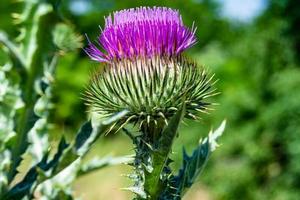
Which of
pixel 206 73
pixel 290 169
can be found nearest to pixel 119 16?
pixel 206 73

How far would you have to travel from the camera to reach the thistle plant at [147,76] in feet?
7.47

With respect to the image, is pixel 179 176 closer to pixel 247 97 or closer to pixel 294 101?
pixel 294 101

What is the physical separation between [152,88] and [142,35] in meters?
0.24

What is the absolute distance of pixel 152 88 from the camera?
2434 mm

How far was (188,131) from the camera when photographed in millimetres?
9789

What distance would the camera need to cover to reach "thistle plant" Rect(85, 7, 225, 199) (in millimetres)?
2277

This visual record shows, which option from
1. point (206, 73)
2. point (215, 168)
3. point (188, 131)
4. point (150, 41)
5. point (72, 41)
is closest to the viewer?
point (72, 41)

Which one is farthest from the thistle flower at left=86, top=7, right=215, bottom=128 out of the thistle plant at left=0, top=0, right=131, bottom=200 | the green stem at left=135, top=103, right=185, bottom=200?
the thistle plant at left=0, top=0, right=131, bottom=200

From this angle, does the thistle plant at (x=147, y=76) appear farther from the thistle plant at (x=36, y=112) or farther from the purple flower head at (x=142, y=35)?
the thistle plant at (x=36, y=112)

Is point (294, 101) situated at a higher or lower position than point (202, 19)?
lower

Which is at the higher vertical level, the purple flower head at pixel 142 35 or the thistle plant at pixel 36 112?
the purple flower head at pixel 142 35

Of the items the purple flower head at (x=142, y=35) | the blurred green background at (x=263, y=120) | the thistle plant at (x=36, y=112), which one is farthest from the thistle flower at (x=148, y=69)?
the blurred green background at (x=263, y=120)

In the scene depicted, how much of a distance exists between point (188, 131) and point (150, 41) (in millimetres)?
7531

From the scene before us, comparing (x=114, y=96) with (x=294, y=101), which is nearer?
(x=114, y=96)
